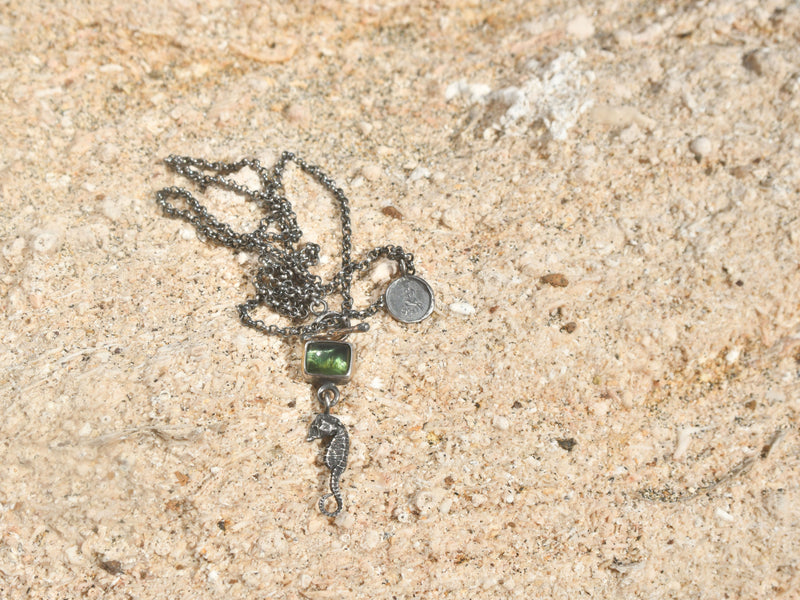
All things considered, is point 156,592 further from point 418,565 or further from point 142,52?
point 142,52

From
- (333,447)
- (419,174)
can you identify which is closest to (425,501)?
(333,447)

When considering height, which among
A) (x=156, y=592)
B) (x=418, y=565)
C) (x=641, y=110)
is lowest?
(x=156, y=592)

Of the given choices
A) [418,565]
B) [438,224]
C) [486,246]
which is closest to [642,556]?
[418,565]

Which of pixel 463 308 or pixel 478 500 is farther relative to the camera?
pixel 463 308

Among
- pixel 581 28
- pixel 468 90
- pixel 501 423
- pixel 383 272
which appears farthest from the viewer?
pixel 581 28

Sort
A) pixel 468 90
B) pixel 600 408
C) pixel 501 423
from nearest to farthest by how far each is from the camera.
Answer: pixel 501 423
pixel 600 408
pixel 468 90

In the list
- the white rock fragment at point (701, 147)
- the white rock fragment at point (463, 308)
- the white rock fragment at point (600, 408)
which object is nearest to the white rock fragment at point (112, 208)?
the white rock fragment at point (463, 308)

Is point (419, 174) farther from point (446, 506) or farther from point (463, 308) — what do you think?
point (446, 506)
